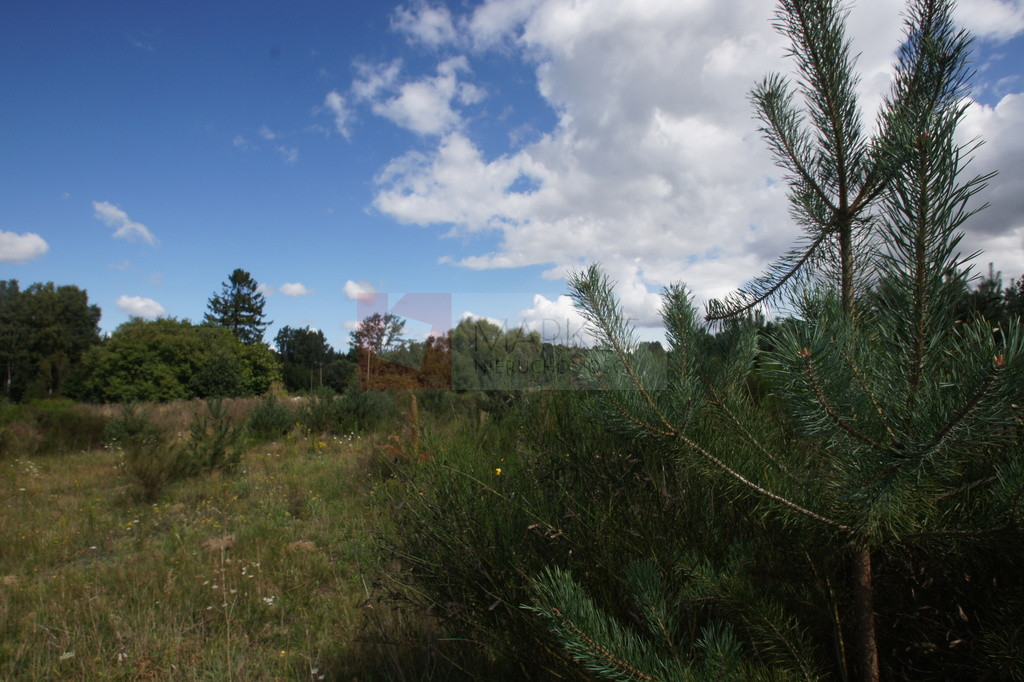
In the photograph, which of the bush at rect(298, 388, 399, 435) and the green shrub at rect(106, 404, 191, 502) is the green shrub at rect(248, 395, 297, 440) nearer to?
the bush at rect(298, 388, 399, 435)

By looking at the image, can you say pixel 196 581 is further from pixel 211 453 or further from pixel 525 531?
pixel 211 453

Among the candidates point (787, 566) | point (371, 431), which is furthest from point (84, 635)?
point (371, 431)

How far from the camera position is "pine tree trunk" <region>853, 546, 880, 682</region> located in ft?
3.46

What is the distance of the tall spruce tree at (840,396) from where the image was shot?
2.57 ft

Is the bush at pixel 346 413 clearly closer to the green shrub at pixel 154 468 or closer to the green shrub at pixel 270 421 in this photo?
the green shrub at pixel 270 421

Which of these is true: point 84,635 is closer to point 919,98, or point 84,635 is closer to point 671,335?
point 671,335

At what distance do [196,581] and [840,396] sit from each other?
454 cm

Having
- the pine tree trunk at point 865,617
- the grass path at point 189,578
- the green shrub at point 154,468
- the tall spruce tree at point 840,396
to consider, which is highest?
the tall spruce tree at point 840,396

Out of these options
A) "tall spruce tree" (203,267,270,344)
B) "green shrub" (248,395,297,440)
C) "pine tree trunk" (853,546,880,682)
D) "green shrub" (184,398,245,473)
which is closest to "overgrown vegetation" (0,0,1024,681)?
"pine tree trunk" (853,546,880,682)

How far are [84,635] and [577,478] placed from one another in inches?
131

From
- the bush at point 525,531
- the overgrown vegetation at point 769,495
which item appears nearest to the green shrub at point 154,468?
the overgrown vegetation at point 769,495

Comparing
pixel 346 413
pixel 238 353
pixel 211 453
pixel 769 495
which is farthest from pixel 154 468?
pixel 238 353

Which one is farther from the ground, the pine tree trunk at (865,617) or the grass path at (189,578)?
the pine tree trunk at (865,617)

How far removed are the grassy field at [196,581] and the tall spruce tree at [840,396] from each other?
171cm
